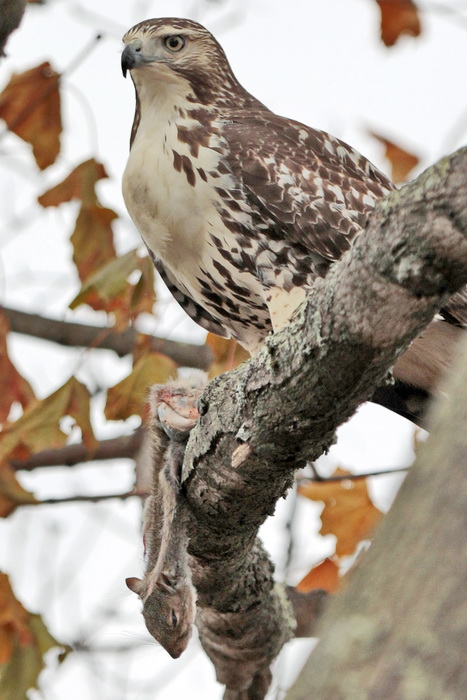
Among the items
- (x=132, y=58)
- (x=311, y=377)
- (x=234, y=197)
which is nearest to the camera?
(x=311, y=377)

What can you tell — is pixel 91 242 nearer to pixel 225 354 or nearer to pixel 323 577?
pixel 225 354

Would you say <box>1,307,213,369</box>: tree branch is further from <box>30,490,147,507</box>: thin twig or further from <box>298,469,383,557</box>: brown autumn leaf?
<box>298,469,383,557</box>: brown autumn leaf

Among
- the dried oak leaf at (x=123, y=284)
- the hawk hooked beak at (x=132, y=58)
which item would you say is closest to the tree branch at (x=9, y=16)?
the hawk hooked beak at (x=132, y=58)

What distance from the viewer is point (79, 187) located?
4.81 metres

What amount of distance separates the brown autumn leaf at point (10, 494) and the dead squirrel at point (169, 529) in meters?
1.52

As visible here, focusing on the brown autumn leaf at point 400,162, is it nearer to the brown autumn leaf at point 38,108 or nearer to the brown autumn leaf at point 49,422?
the brown autumn leaf at point 38,108

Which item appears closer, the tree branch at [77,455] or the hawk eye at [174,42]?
the hawk eye at [174,42]

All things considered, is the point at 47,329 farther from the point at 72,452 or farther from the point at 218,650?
the point at 218,650

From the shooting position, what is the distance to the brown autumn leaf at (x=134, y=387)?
4418 millimetres

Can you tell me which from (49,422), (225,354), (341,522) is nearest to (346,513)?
(341,522)

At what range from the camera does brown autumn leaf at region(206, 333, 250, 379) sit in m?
4.42

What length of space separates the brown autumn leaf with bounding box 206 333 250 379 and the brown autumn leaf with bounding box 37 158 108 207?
844 mm

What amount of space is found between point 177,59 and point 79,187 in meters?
0.83

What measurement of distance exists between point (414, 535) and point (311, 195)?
9.96ft
